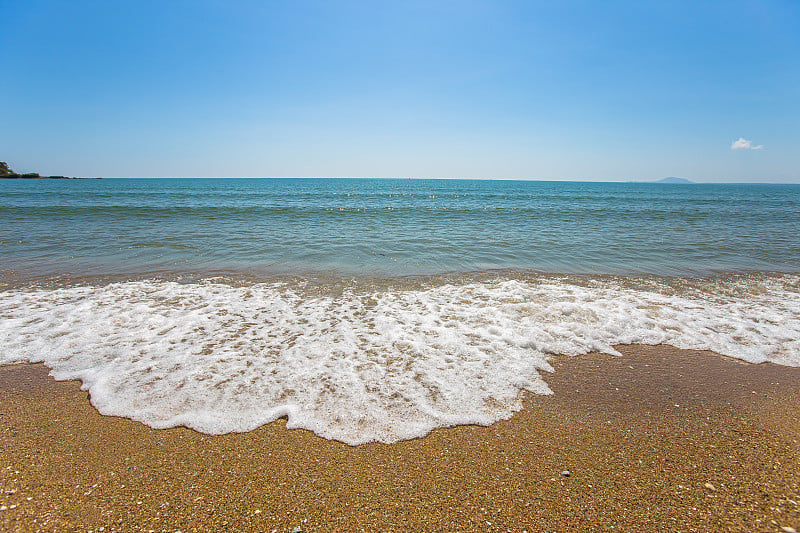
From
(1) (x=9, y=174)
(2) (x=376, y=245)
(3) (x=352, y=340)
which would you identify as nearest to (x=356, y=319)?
(3) (x=352, y=340)

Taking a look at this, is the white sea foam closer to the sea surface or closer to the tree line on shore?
the sea surface

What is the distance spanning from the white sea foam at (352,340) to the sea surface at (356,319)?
26 mm

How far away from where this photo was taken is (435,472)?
279 centimetres

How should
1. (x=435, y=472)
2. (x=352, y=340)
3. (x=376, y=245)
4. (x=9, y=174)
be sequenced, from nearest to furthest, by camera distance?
1. (x=435, y=472)
2. (x=352, y=340)
3. (x=376, y=245)
4. (x=9, y=174)

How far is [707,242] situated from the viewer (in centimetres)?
1430

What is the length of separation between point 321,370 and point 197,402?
1381 mm

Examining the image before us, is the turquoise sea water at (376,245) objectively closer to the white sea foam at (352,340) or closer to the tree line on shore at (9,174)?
the white sea foam at (352,340)

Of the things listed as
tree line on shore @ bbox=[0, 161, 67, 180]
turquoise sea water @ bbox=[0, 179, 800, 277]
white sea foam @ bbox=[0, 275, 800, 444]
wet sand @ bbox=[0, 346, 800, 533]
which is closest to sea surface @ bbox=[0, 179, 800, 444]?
white sea foam @ bbox=[0, 275, 800, 444]

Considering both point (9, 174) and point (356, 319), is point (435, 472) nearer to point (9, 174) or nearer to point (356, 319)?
point (356, 319)

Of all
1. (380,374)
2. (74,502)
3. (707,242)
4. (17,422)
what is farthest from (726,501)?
(707,242)

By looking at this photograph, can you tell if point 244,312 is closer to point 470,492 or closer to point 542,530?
point 470,492

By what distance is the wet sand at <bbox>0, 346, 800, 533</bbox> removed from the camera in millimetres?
2371

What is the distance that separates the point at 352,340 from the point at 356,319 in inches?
33.3

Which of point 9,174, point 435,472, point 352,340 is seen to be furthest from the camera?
point 9,174
